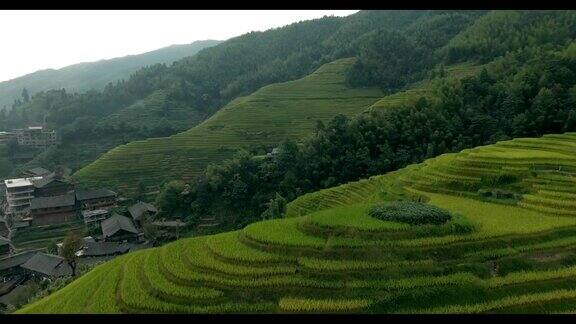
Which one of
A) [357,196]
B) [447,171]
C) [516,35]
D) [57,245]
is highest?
[516,35]

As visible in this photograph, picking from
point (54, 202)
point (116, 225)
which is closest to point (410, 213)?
point (116, 225)

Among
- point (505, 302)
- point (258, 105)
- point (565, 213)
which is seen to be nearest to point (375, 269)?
point (505, 302)

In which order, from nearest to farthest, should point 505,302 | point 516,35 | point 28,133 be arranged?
point 505,302 < point 516,35 < point 28,133

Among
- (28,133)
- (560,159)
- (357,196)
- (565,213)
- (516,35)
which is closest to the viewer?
(565,213)

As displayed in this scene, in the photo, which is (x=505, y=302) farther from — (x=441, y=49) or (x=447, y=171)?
(x=441, y=49)

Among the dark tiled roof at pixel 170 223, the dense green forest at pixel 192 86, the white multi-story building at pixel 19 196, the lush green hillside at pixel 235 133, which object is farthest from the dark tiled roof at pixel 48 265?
the dense green forest at pixel 192 86

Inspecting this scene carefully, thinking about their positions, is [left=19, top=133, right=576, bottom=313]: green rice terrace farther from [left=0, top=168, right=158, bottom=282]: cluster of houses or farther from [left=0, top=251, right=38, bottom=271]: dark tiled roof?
[left=0, top=251, right=38, bottom=271]: dark tiled roof
